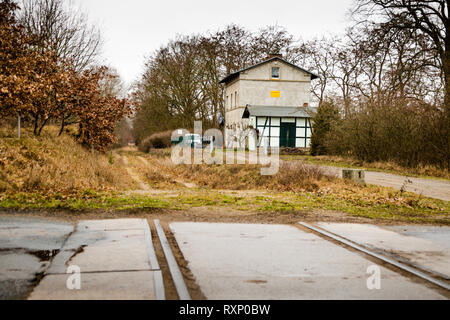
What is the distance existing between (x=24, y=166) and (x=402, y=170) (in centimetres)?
1699

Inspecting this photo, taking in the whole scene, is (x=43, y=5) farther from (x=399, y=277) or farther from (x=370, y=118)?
(x=399, y=277)

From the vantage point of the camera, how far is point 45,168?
13609 mm

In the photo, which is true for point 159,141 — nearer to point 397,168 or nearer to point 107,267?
point 397,168

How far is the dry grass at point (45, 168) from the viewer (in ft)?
39.4

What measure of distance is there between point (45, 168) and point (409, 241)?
1057cm

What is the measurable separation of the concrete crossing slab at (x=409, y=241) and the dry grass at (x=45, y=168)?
7.25 meters

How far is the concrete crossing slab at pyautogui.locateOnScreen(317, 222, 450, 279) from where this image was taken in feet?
19.5

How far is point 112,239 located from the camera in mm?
6762

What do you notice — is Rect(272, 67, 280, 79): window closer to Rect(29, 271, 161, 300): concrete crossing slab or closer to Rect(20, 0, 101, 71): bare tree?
Rect(20, 0, 101, 71): bare tree

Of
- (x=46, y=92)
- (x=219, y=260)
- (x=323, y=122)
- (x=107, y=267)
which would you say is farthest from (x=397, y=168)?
(x=107, y=267)

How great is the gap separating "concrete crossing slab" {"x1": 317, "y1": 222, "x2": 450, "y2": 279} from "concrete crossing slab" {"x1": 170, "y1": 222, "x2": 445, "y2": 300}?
65 centimetres

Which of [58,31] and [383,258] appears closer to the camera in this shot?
[383,258]

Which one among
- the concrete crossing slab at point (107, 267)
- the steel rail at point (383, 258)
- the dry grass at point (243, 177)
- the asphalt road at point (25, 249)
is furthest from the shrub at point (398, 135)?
the asphalt road at point (25, 249)
